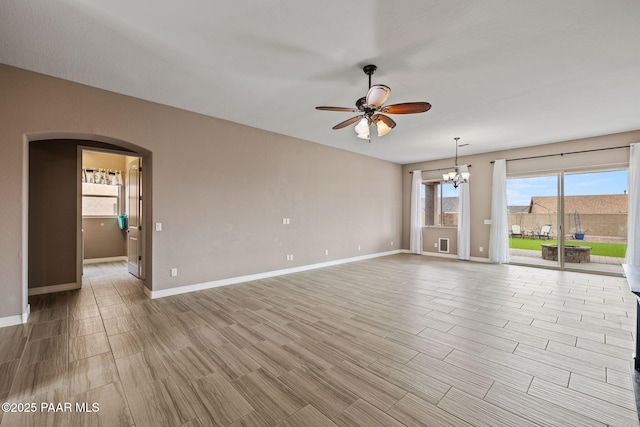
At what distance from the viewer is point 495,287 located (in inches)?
189

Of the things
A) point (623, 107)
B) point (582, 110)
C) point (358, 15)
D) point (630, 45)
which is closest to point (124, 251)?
point (358, 15)

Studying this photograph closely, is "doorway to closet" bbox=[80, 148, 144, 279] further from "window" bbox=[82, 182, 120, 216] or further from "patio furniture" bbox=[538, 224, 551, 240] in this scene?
"patio furniture" bbox=[538, 224, 551, 240]

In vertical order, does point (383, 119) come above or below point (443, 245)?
above

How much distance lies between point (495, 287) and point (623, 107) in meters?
3.56

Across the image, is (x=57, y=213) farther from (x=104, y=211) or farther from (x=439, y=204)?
(x=439, y=204)

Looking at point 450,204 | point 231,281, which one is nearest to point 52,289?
point 231,281

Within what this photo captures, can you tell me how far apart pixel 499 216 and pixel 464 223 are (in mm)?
916

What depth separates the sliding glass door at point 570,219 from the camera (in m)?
5.77

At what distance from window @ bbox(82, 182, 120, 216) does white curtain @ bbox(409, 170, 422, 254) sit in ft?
29.7

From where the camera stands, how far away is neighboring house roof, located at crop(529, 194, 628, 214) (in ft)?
18.6

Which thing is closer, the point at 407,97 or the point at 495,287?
the point at 407,97

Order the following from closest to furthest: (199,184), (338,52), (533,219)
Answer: (338,52) → (199,184) → (533,219)

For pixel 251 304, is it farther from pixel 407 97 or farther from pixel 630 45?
pixel 630 45

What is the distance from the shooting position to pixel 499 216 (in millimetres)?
6969
